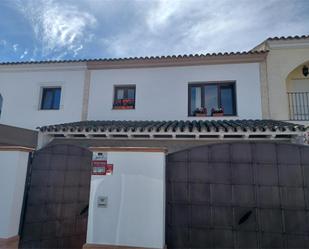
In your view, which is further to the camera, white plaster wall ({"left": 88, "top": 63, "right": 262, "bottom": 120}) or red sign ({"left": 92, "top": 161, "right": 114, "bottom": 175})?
white plaster wall ({"left": 88, "top": 63, "right": 262, "bottom": 120})

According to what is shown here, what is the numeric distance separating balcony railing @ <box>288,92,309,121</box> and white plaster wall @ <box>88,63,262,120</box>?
1716 millimetres

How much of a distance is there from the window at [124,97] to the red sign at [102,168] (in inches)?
218

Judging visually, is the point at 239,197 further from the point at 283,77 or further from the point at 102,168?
the point at 283,77

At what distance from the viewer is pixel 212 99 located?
11.0 m

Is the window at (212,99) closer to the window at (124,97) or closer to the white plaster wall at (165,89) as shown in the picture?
the white plaster wall at (165,89)

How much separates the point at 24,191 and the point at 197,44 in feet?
34.2

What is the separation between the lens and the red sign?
6.14 metres

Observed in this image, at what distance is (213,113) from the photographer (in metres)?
10.7

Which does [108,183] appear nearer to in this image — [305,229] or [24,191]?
[24,191]

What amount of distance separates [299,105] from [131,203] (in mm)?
9564

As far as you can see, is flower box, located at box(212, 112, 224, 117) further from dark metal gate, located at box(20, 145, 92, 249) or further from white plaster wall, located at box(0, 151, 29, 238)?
white plaster wall, located at box(0, 151, 29, 238)

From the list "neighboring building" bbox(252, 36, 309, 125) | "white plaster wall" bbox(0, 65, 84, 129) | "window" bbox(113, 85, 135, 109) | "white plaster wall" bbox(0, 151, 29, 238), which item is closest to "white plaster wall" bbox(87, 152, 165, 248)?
"white plaster wall" bbox(0, 151, 29, 238)

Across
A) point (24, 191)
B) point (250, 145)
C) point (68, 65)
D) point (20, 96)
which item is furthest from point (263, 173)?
point (20, 96)

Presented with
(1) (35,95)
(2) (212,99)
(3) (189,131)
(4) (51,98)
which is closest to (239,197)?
(3) (189,131)
